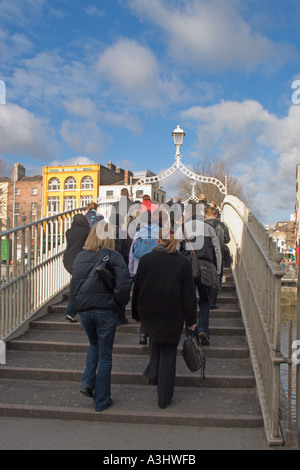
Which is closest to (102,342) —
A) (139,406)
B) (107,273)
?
(107,273)

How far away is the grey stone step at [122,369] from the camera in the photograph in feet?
17.2

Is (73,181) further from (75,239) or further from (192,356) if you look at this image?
(192,356)

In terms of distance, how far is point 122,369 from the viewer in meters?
5.54

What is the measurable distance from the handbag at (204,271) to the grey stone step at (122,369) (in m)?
0.98

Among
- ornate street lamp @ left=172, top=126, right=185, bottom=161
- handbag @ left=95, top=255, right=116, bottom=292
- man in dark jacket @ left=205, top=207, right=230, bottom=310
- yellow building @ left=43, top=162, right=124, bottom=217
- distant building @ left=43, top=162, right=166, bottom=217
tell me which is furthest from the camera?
yellow building @ left=43, top=162, right=124, bottom=217

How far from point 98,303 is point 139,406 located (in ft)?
3.83

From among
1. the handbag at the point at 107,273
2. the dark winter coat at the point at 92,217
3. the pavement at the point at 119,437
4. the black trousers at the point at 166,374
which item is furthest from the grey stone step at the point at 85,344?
the dark winter coat at the point at 92,217

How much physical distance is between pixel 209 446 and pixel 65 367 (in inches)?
89.5

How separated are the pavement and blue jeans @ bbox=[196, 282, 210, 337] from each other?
6.11 ft

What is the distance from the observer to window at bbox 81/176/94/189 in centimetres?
6919

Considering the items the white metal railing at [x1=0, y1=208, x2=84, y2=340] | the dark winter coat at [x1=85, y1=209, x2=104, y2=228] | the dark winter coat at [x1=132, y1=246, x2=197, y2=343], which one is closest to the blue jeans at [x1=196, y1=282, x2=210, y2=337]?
the dark winter coat at [x1=132, y1=246, x2=197, y2=343]

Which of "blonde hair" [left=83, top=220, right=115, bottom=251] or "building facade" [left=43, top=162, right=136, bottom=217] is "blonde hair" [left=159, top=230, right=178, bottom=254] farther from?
"building facade" [left=43, top=162, right=136, bottom=217]

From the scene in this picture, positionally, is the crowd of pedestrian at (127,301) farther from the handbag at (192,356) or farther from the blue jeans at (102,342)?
the handbag at (192,356)
